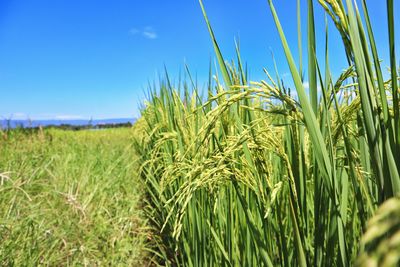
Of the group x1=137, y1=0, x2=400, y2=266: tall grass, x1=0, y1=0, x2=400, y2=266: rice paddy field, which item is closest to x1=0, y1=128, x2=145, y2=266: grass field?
x1=0, y1=0, x2=400, y2=266: rice paddy field

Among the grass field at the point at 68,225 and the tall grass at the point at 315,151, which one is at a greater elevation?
the tall grass at the point at 315,151

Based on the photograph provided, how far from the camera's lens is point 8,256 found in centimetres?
181

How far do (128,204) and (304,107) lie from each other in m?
2.84

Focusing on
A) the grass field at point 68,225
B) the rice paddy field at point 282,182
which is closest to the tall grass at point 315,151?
the rice paddy field at point 282,182

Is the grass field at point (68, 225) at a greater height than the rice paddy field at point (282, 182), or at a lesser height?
lesser

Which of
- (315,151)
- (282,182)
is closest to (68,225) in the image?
(282,182)

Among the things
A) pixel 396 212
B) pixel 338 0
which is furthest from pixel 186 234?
pixel 396 212

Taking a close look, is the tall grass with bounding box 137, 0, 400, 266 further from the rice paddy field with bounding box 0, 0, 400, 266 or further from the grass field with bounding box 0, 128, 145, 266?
the grass field with bounding box 0, 128, 145, 266

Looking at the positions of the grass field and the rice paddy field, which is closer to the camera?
the rice paddy field

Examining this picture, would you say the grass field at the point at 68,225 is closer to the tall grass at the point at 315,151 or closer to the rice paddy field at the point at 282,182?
the rice paddy field at the point at 282,182

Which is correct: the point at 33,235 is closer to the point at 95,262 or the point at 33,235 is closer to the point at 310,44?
the point at 95,262

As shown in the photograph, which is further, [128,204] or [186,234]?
[128,204]

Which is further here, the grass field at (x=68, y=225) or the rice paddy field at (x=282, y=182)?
the grass field at (x=68, y=225)

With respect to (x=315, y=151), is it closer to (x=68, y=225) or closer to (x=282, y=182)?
(x=282, y=182)
